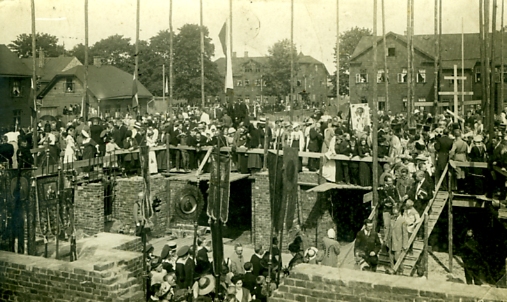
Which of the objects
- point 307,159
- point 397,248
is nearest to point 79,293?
point 397,248

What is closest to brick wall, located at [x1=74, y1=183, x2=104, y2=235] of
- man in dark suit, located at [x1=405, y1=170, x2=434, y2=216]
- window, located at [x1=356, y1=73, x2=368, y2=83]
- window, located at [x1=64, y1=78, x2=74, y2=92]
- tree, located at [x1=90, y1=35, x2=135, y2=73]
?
man in dark suit, located at [x1=405, y1=170, x2=434, y2=216]

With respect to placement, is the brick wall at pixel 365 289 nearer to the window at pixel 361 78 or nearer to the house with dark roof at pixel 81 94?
the house with dark roof at pixel 81 94

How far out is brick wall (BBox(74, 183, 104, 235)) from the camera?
17828 mm

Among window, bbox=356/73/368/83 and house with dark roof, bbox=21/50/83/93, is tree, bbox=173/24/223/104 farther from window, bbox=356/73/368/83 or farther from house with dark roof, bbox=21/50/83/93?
window, bbox=356/73/368/83

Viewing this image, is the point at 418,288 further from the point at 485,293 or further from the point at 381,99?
the point at 381,99

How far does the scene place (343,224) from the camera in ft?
59.0

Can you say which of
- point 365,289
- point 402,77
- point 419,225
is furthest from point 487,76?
point 402,77

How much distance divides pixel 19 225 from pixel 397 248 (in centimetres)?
819

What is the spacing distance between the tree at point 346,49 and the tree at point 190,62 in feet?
54.5

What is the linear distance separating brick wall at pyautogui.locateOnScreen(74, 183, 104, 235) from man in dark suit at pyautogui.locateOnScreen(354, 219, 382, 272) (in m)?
9.55

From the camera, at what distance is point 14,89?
35406 mm

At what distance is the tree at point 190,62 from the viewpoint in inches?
2003

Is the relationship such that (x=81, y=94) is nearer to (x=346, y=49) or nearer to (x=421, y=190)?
(x=346, y=49)

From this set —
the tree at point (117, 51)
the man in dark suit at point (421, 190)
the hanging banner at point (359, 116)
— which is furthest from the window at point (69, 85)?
the man in dark suit at point (421, 190)
